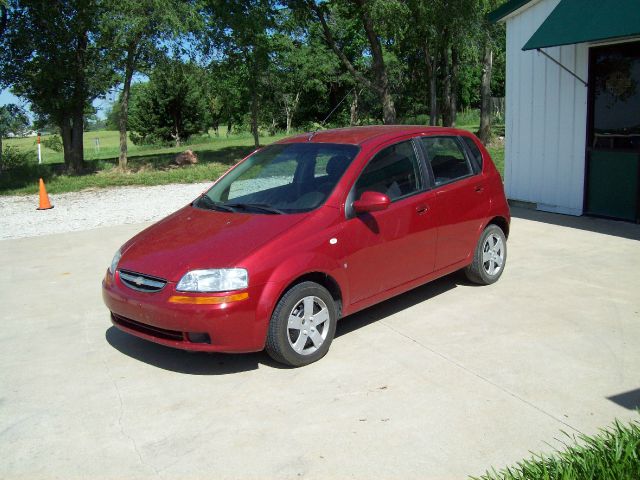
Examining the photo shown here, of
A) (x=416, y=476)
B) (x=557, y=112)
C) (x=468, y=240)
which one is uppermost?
(x=557, y=112)

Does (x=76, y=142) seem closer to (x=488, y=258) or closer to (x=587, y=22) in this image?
(x=587, y=22)

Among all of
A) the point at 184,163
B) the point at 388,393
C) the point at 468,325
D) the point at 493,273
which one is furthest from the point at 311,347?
the point at 184,163

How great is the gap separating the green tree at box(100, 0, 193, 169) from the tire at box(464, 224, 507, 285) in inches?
622

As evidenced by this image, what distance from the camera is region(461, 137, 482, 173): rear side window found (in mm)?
6549

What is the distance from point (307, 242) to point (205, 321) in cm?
96

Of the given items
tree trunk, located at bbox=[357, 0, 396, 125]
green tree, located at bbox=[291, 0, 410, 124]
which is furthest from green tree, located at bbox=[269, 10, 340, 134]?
tree trunk, located at bbox=[357, 0, 396, 125]

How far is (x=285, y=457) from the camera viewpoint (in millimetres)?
3643

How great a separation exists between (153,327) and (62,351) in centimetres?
123

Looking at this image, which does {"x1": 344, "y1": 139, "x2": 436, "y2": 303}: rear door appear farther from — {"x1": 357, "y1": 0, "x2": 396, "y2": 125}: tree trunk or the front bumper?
{"x1": 357, "y1": 0, "x2": 396, "y2": 125}: tree trunk

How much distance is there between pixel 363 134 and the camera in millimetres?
5859

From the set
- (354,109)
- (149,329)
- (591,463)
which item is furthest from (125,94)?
(354,109)

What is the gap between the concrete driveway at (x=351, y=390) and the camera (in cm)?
365

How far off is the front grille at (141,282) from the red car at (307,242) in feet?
0.03

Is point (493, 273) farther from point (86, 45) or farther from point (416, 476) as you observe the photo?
point (86, 45)
